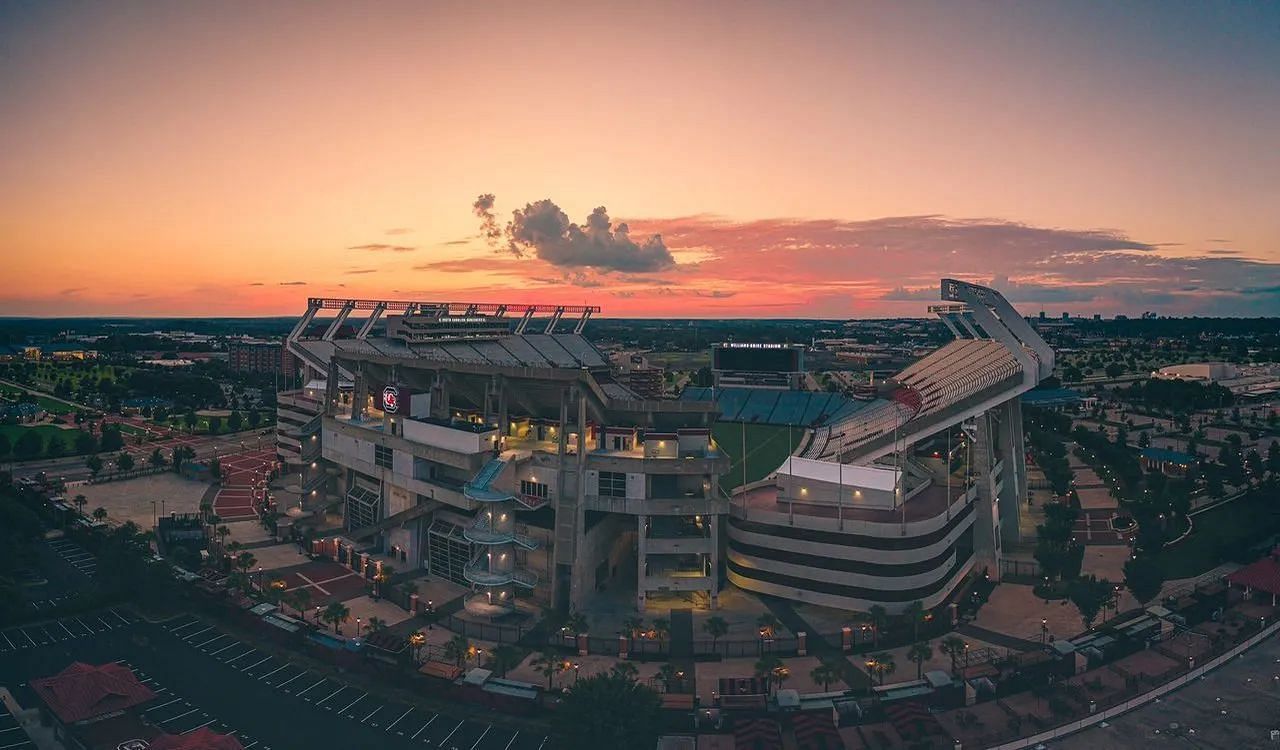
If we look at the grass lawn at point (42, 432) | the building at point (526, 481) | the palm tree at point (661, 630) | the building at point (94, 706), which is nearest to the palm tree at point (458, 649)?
the building at point (526, 481)

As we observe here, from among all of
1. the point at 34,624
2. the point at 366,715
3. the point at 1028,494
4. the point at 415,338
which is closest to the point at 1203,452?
the point at 1028,494

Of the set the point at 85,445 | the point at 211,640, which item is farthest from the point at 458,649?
the point at 85,445

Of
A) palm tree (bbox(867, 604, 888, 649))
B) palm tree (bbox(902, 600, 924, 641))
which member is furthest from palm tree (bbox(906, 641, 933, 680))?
palm tree (bbox(902, 600, 924, 641))

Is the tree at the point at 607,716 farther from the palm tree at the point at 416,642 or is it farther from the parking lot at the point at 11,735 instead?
the parking lot at the point at 11,735

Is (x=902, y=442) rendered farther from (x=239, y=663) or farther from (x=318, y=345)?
(x=318, y=345)

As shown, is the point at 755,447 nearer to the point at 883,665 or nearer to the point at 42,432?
the point at 883,665
